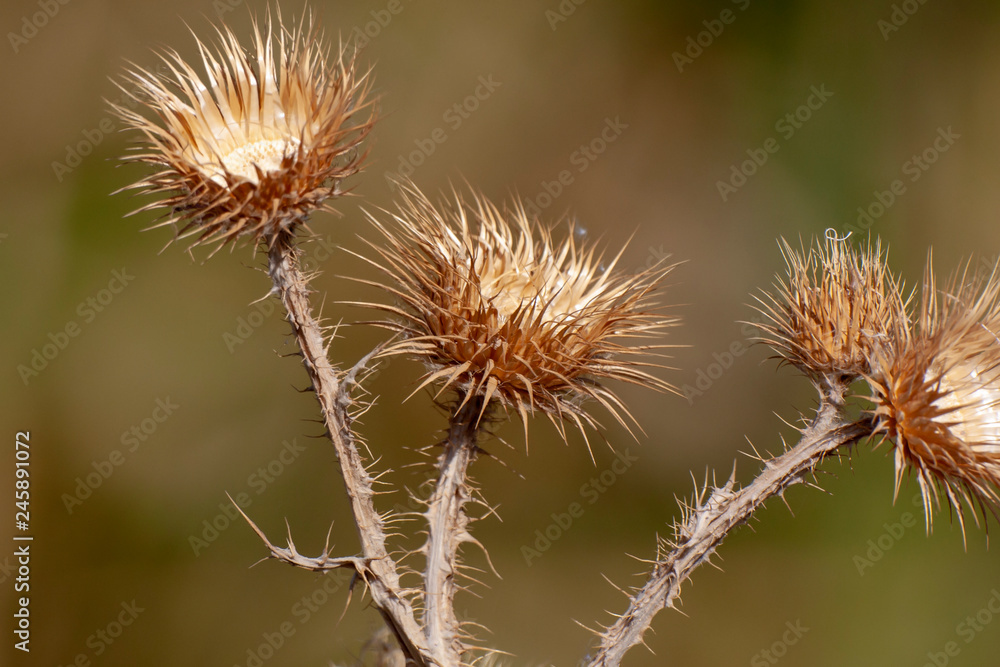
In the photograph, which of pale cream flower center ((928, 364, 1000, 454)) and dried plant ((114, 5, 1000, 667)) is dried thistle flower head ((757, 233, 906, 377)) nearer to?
dried plant ((114, 5, 1000, 667))

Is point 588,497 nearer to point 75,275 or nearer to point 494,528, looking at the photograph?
point 494,528

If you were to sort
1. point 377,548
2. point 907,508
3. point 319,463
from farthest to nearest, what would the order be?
point 907,508
point 319,463
point 377,548

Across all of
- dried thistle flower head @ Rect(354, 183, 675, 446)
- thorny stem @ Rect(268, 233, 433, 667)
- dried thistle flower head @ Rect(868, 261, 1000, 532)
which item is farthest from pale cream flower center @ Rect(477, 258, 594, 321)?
dried thistle flower head @ Rect(868, 261, 1000, 532)

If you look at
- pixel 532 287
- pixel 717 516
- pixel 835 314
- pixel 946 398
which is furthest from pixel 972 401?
pixel 532 287

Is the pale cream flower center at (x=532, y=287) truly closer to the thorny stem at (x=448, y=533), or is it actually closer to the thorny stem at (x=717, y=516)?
the thorny stem at (x=448, y=533)

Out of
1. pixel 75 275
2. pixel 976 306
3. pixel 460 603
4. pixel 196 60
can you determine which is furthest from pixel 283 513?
pixel 976 306

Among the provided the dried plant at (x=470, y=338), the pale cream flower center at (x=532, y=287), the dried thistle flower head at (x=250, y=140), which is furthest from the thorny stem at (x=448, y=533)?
the dried thistle flower head at (x=250, y=140)
